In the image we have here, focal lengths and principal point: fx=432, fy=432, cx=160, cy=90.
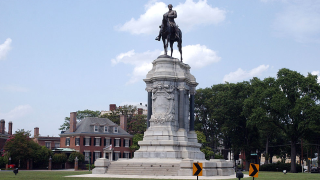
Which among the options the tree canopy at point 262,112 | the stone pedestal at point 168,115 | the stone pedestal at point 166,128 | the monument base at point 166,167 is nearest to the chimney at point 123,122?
the tree canopy at point 262,112

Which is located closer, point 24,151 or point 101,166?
point 101,166

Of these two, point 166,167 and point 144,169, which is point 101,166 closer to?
point 144,169

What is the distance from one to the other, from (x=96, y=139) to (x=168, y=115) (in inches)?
1768

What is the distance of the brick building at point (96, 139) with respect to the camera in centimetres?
8056

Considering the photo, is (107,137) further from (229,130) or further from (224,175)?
(224,175)

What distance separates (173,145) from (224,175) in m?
5.40

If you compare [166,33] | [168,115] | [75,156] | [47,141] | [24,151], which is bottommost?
[75,156]

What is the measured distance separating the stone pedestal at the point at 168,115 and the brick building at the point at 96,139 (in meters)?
39.5

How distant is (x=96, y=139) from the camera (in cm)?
8212

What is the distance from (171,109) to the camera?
131 feet

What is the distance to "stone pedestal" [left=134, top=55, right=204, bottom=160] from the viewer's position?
125ft

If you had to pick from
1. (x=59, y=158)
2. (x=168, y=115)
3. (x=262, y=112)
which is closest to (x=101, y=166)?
(x=168, y=115)

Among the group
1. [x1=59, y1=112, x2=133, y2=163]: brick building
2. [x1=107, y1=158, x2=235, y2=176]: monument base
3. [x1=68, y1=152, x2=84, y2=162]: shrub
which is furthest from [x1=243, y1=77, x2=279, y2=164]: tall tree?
[x1=68, y1=152, x2=84, y2=162]: shrub

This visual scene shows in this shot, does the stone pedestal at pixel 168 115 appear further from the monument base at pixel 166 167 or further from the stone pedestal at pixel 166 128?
the monument base at pixel 166 167
